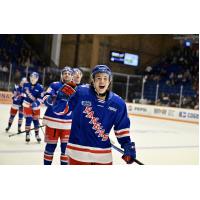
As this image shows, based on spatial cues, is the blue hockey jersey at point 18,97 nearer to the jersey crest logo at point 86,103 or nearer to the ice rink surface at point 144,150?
the ice rink surface at point 144,150

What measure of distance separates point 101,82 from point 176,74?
Result: 1261 cm

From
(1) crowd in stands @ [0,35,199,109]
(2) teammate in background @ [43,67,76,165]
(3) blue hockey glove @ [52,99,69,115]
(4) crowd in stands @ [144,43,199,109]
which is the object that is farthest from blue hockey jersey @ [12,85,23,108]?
(4) crowd in stands @ [144,43,199,109]

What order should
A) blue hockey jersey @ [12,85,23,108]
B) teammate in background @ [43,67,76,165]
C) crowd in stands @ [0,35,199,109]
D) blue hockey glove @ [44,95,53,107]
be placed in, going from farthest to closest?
crowd in stands @ [0,35,199,109] < blue hockey jersey @ [12,85,23,108] < teammate in background @ [43,67,76,165] < blue hockey glove @ [44,95,53,107]

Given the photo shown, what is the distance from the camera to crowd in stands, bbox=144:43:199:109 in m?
11.4

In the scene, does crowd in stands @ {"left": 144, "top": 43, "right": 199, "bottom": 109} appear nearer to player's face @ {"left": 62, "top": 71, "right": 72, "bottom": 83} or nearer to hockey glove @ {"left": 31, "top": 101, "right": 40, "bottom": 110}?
hockey glove @ {"left": 31, "top": 101, "right": 40, "bottom": 110}

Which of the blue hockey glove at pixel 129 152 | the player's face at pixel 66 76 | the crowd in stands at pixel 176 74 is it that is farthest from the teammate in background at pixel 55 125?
the crowd in stands at pixel 176 74

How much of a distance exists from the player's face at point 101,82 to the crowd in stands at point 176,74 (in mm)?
8886

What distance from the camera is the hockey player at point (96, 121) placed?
229 cm

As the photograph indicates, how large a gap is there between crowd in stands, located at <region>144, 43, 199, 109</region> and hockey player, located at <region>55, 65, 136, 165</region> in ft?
28.9

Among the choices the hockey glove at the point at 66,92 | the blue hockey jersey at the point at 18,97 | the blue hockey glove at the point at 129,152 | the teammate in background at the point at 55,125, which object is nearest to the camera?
the blue hockey glove at the point at 129,152

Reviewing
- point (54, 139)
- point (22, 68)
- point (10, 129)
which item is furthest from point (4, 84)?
point (54, 139)
